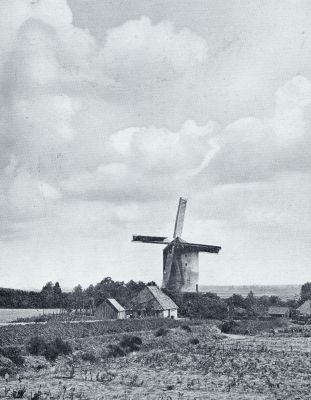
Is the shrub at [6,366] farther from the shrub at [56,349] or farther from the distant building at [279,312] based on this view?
the distant building at [279,312]

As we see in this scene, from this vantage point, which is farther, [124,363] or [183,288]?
[183,288]

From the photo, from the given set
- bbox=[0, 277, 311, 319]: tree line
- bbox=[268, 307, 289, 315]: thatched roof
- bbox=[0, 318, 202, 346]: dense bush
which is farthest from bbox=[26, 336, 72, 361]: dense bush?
bbox=[268, 307, 289, 315]: thatched roof

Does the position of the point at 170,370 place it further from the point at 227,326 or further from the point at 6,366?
the point at 227,326

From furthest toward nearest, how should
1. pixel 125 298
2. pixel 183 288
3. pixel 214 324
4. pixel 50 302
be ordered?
pixel 50 302 → pixel 183 288 → pixel 125 298 → pixel 214 324

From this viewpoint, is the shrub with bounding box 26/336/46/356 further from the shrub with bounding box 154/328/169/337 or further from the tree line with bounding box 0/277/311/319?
the tree line with bounding box 0/277/311/319

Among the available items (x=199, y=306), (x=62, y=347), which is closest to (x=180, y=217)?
(x=199, y=306)

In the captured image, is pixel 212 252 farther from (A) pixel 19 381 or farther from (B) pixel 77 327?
(A) pixel 19 381

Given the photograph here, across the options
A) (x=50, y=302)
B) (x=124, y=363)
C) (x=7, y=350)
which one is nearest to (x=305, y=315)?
(x=50, y=302)
